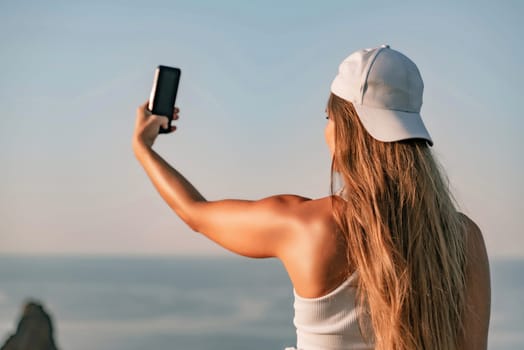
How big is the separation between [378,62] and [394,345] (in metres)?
0.70

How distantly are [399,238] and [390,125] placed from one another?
27 centimetres

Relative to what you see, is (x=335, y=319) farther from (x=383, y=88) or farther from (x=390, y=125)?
(x=383, y=88)

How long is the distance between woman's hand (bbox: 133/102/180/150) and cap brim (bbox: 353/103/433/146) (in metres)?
0.77

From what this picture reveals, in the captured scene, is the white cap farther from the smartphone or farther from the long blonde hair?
the smartphone

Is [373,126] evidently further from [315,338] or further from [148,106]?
[148,106]

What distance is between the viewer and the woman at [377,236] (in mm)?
1917

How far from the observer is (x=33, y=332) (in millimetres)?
61438

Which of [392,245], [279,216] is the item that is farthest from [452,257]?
[279,216]

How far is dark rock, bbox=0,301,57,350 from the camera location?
60.2 metres

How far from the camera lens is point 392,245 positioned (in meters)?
1.92

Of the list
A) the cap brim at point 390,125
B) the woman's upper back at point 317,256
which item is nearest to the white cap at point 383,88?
the cap brim at point 390,125

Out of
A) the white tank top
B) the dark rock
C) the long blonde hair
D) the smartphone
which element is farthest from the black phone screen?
the dark rock

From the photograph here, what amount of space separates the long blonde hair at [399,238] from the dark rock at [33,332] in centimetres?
6126

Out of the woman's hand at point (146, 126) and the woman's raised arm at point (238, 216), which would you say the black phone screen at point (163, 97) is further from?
the woman's raised arm at point (238, 216)
